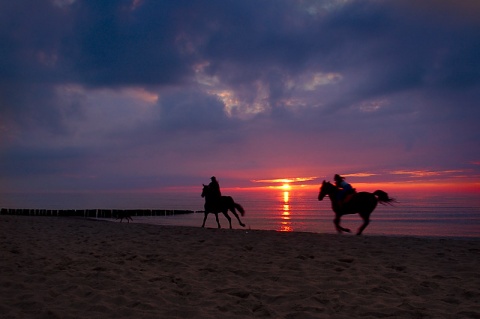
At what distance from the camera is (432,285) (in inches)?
245

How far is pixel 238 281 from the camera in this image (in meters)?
6.52

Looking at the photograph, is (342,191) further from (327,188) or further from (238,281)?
(238,281)

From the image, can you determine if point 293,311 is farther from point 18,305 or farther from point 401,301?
point 18,305

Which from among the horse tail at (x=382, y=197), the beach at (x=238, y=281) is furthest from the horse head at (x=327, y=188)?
the beach at (x=238, y=281)

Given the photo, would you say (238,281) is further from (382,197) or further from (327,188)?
(382,197)

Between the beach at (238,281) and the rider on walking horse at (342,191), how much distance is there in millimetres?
4532

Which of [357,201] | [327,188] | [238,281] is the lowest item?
[238,281]

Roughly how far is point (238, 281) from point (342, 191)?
9.50 m

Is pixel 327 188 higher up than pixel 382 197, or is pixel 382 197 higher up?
pixel 327 188

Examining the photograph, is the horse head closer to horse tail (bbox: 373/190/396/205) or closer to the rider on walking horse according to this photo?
the rider on walking horse

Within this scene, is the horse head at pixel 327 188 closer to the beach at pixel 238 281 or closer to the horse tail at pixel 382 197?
the horse tail at pixel 382 197

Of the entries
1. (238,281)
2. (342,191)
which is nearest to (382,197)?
(342,191)

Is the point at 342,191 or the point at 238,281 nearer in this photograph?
the point at 238,281

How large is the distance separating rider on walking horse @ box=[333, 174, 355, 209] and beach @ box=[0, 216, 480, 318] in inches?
178
